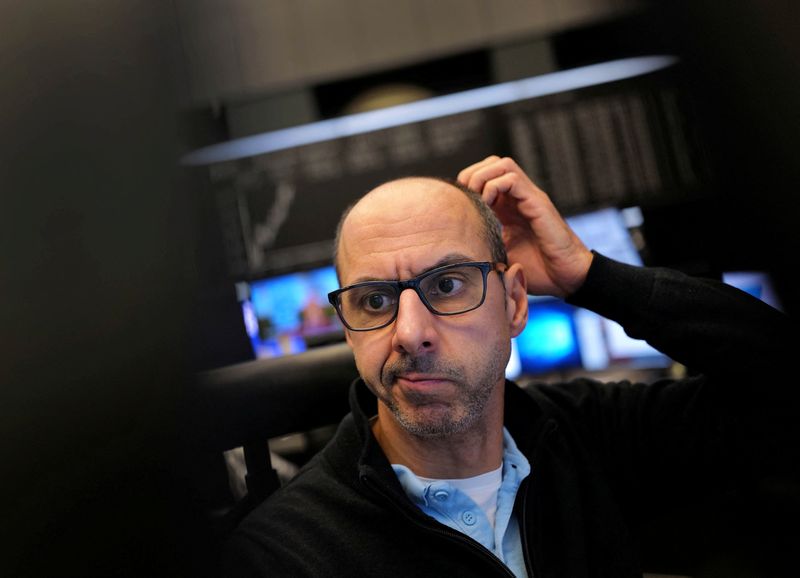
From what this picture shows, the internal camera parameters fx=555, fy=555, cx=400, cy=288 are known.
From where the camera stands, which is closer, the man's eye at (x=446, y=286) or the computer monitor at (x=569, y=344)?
the man's eye at (x=446, y=286)

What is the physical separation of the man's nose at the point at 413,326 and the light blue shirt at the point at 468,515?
207 millimetres

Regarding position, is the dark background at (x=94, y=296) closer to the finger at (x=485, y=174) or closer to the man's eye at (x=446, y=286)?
the man's eye at (x=446, y=286)

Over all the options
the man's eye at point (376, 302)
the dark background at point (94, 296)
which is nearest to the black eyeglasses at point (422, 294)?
the man's eye at point (376, 302)

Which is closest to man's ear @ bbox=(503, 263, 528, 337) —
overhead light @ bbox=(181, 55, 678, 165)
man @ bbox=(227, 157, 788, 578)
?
man @ bbox=(227, 157, 788, 578)

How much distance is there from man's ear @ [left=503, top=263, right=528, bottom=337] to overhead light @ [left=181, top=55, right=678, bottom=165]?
112 centimetres

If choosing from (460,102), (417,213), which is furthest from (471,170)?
(460,102)

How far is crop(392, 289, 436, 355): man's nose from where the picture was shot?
75 cm

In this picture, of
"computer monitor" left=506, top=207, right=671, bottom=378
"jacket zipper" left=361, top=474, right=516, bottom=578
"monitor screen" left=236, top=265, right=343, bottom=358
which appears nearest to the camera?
"jacket zipper" left=361, top=474, right=516, bottom=578

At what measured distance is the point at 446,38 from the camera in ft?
5.04

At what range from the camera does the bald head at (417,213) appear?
2.70ft

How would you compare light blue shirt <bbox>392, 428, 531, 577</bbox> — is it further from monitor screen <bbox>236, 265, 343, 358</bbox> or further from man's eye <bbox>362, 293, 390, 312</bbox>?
monitor screen <bbox>236, 265, 343, 358</bbox>

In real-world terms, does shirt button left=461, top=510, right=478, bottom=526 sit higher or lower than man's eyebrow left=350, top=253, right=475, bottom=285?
lower

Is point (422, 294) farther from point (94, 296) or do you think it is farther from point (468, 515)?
point (94, 296)

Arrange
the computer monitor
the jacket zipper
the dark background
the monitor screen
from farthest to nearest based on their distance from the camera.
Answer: the monitor screen, the computer monitor, the jacket zipper, the dark background
